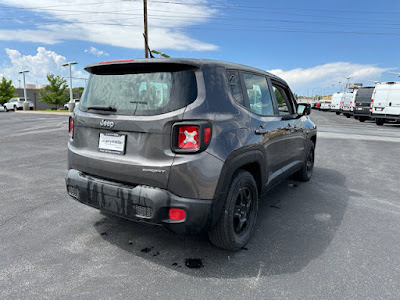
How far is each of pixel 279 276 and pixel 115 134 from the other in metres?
1.85

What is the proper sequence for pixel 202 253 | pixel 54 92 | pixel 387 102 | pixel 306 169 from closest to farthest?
pixel 202 253 → pixel 306 169 → pixel 387 102 → pixel 54 92

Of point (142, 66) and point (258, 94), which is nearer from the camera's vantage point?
point (142, 66)

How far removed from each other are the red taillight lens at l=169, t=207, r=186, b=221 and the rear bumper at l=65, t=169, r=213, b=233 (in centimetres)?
2

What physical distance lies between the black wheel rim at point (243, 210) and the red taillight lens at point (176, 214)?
26.4 inches

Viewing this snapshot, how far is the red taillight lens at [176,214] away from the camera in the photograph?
7.92 ft

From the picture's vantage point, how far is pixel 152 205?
7.87 feet

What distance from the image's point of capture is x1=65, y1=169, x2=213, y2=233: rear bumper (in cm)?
240

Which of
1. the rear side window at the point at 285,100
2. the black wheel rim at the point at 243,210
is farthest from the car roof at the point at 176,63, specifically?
the rear side window at the point at 285,100

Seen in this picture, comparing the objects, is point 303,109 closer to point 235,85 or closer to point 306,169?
point 306,169

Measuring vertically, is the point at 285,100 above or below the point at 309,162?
above

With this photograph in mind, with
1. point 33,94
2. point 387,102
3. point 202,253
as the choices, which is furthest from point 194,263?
point 33,94

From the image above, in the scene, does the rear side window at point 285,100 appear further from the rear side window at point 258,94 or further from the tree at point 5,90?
the tree at point 5,90

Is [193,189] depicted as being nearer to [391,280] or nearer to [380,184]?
[391,280]

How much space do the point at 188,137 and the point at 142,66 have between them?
79 cm
